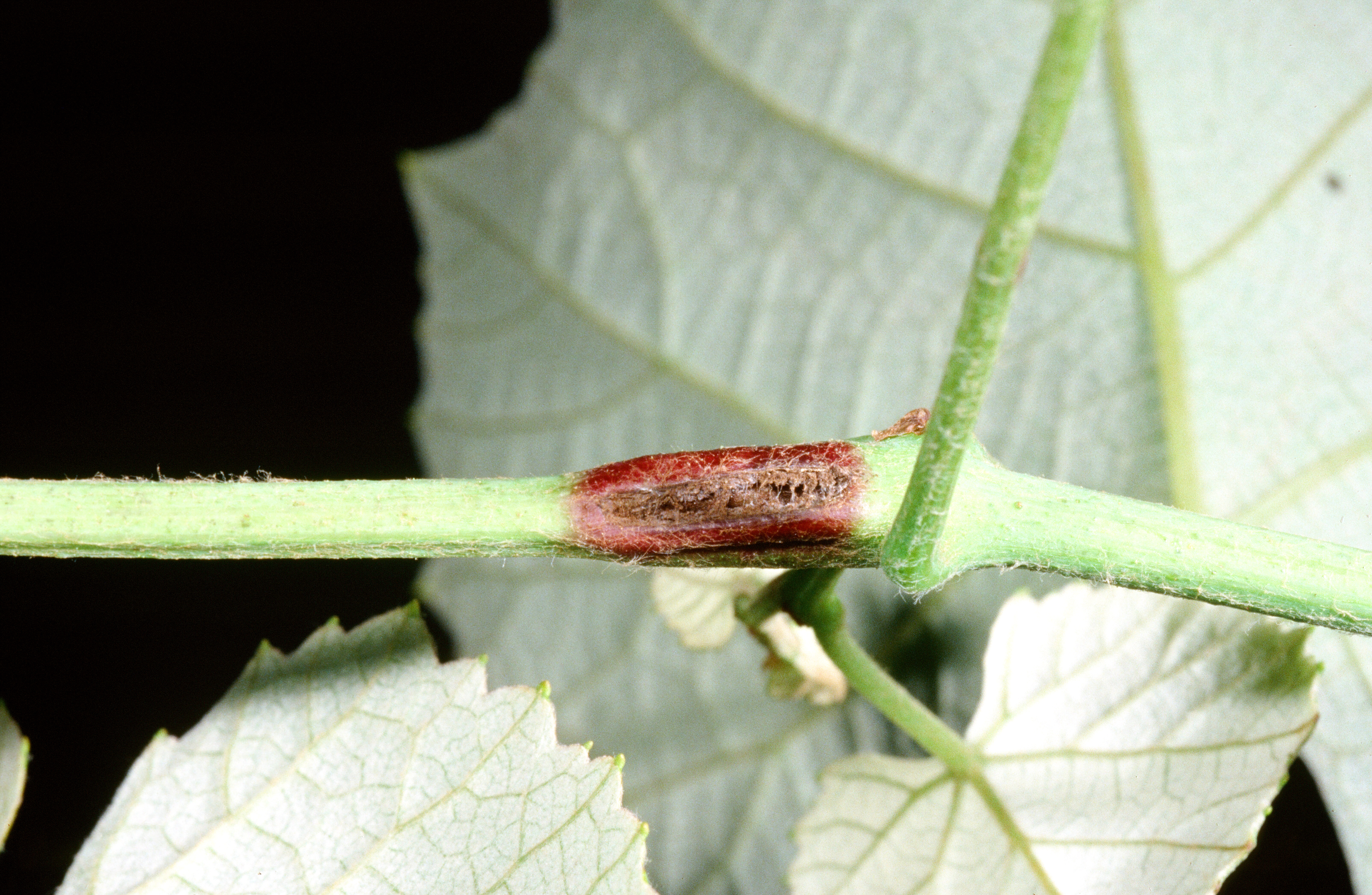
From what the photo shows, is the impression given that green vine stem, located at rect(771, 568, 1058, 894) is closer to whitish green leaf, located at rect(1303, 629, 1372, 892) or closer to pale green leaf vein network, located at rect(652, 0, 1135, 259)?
whitish green leaf, located at rect(1303, 629, 1372, 892)

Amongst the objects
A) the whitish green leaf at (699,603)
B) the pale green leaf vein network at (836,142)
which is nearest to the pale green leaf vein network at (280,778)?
the whitish green leaf at (699,603)

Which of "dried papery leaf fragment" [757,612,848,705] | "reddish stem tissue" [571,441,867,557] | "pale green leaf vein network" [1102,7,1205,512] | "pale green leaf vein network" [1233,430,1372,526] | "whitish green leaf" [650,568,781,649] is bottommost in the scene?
"reddish stem tissue" [571,441,867,557]

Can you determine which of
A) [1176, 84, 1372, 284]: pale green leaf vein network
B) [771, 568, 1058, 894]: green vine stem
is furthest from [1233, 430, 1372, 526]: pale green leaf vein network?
[771, 568, 1058, 894]: green vine stem

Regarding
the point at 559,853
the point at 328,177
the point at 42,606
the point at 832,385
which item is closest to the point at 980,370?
the point at 559,853

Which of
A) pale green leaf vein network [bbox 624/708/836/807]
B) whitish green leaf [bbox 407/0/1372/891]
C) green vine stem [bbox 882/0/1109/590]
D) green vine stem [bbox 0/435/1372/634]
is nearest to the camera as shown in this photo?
green vine stem [bbox 882/0/1109/590]

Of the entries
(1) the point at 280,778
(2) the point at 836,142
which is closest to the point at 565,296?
(2) the point at 836,142

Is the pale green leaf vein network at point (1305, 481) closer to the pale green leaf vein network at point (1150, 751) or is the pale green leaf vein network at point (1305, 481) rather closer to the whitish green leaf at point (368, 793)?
the pale green leaf vein network at point (1150, 751)

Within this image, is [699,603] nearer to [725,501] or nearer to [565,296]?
[725,501]
